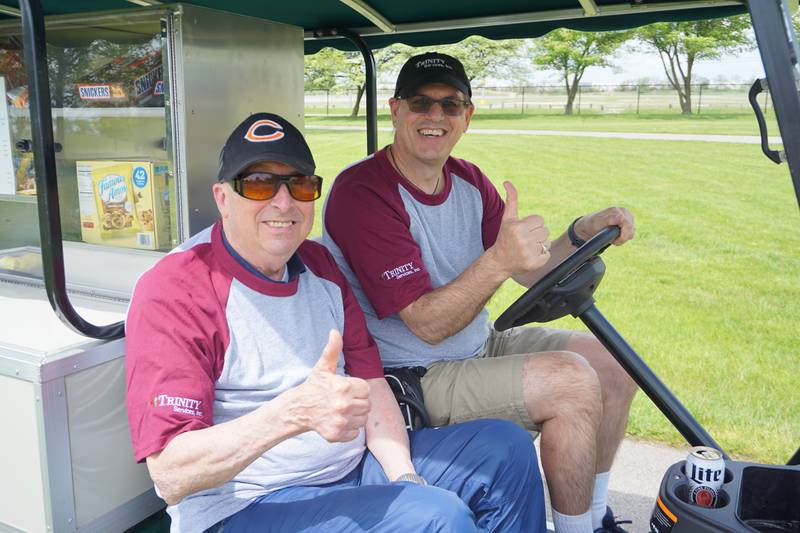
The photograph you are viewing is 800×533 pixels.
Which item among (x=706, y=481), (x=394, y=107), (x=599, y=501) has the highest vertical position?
(x=394, y=107)

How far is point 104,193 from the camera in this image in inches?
92.5

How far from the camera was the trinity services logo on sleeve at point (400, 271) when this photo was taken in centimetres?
220

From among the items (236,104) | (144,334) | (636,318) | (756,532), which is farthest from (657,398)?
(636,318)

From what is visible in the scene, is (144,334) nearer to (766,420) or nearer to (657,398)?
(657,398)

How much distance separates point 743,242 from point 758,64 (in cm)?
788

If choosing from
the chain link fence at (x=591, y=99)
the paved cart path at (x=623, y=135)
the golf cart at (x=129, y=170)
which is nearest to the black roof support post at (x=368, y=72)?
the golf cart at (x=129, y=170)

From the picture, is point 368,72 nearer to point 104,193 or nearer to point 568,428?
point 104,193

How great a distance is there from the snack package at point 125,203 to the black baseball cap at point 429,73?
2.78 ft

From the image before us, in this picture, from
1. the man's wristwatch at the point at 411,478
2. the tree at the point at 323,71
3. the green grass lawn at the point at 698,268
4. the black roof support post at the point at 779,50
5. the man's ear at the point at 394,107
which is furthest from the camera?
the tree at the point at 323,71

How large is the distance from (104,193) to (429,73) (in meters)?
1.16

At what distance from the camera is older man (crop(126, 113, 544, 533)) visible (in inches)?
57.1

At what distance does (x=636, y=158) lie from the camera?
1482cm

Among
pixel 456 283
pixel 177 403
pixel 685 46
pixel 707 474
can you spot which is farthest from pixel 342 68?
pixel 707 474

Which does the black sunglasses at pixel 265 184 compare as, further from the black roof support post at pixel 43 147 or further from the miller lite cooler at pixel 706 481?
the miller lite cooler at pixel 706 481
